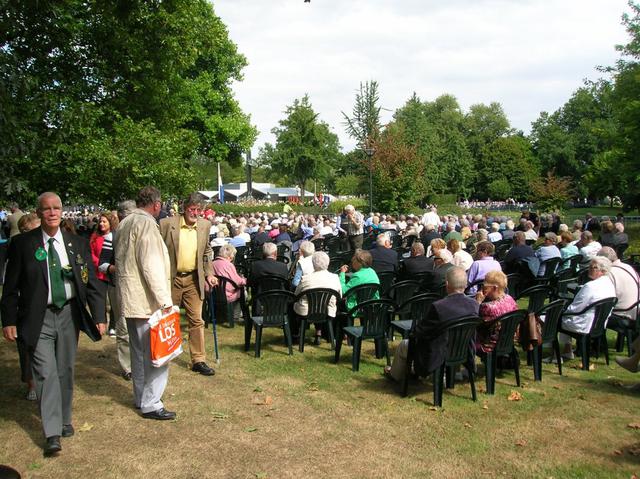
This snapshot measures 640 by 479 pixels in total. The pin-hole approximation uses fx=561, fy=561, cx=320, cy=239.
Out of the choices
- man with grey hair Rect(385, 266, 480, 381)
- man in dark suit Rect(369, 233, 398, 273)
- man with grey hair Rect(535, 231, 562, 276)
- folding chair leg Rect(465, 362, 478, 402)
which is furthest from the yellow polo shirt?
man with grey hair Rect(535, 231, 562, 276)

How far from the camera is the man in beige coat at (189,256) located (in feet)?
18.9

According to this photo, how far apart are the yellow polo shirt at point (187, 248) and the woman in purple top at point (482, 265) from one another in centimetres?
388

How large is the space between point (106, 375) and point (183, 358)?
0.93m

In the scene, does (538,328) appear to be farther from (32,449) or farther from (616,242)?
(616,242)

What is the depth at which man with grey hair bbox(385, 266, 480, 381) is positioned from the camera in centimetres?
502

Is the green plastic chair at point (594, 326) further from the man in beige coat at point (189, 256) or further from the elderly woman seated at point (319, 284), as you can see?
the man in beige coat at point (189, 256)

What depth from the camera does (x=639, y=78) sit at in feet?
74.2

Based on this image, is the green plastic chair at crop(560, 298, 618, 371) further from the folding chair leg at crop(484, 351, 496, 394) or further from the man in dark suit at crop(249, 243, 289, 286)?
the man in dark suit at crop(249, 243, 289, 286)

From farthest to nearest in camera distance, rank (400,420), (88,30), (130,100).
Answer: (130,100)
(88,30)
(400,420)

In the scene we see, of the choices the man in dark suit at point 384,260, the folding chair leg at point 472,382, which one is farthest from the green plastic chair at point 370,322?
the man in dark suit at point 384,260

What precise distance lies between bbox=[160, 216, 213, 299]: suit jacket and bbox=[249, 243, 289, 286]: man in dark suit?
6.46 ft

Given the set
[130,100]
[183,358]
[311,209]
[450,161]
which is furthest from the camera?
[450,161]

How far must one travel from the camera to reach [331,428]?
4.64 metres

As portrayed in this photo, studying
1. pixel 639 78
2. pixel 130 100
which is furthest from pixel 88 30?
pixel 639 78
